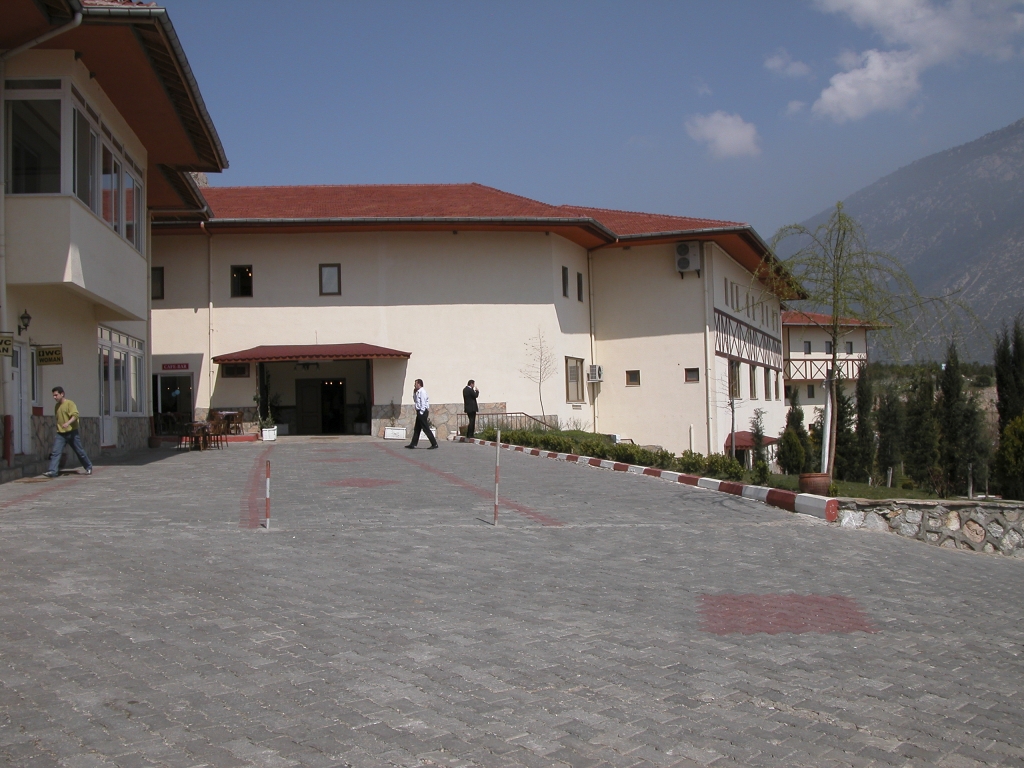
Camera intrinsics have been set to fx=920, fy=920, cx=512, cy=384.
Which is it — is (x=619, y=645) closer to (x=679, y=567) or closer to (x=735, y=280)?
(x=679, y=567)

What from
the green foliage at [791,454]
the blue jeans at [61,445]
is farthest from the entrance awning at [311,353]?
the green foliage at [791,454]

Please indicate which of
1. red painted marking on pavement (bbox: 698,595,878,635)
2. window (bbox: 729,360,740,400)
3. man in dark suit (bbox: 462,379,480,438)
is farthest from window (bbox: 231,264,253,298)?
red painted marking on pavement (bbox: 698,595,878,635)

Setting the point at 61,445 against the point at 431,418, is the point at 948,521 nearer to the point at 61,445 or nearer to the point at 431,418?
the point at 61,445

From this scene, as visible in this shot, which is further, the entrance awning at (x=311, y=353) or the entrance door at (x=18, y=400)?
the entrance awning at (x=311, y=353)

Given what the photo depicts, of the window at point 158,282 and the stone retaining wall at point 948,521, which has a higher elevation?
the window at point 158,282

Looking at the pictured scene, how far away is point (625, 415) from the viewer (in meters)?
33.5

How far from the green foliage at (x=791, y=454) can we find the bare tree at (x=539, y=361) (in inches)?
369

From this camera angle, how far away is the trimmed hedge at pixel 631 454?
16219 millimetres

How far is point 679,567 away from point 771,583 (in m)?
0.90

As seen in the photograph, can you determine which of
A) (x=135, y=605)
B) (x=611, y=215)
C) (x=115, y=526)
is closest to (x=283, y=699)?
(x=135, y=605)

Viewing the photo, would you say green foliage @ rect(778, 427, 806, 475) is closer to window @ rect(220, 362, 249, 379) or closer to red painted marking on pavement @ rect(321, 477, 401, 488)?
window @ rect(220, 362, 249, 379)

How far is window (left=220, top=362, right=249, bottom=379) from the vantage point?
2961 cm

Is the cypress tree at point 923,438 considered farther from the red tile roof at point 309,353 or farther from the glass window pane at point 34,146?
the glass window pane at point 34,146

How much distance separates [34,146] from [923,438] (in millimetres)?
31567
